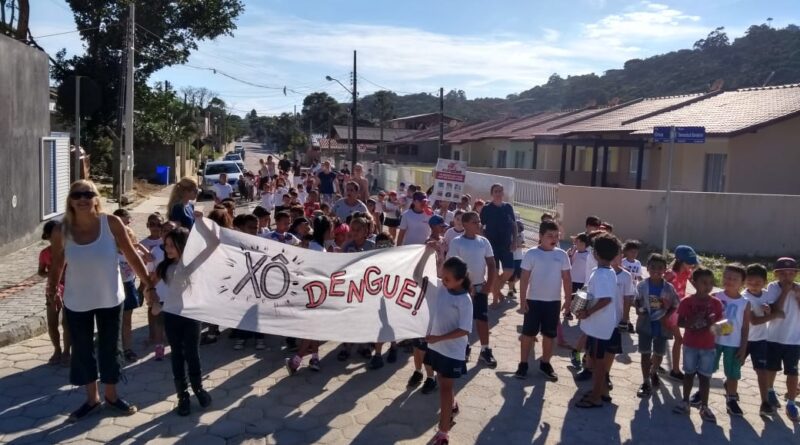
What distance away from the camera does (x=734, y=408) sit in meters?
5.92

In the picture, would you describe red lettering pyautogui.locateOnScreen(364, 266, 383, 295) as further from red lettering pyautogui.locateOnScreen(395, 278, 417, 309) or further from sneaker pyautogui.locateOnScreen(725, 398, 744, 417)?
sneaker pyautogui.locateOnScreen(725, 398, 744, 417)

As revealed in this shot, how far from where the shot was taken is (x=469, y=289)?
17.0ft

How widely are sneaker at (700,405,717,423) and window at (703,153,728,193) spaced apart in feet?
60.2

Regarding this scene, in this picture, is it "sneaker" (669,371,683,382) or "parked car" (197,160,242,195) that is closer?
"sneaker" (669,371,683,382)

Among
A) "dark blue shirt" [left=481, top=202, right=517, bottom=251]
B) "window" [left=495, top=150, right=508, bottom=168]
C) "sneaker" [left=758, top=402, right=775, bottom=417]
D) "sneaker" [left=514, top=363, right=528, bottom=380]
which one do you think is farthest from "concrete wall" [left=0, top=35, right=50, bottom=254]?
"window" [left=495, top=150, right=508, bottom=168]

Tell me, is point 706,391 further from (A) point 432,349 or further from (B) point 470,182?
(B) point 470,182

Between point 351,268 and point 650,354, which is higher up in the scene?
point 351,268

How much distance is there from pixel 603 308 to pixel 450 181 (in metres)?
6.81

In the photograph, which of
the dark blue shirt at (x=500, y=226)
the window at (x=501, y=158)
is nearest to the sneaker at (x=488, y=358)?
the dark blue shirt at (x=500, y=226)

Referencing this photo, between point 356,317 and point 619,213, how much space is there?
11444 millimetres

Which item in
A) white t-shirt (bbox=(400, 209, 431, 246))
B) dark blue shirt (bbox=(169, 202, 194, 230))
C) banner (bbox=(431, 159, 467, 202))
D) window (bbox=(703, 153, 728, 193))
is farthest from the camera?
window (bbox=(703, 153, 728, 193))

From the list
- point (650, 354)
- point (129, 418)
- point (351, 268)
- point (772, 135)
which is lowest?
point (129, 418)

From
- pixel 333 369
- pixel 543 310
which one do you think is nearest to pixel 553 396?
pixel 543 310

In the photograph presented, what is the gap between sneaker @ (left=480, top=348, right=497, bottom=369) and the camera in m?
6.93
